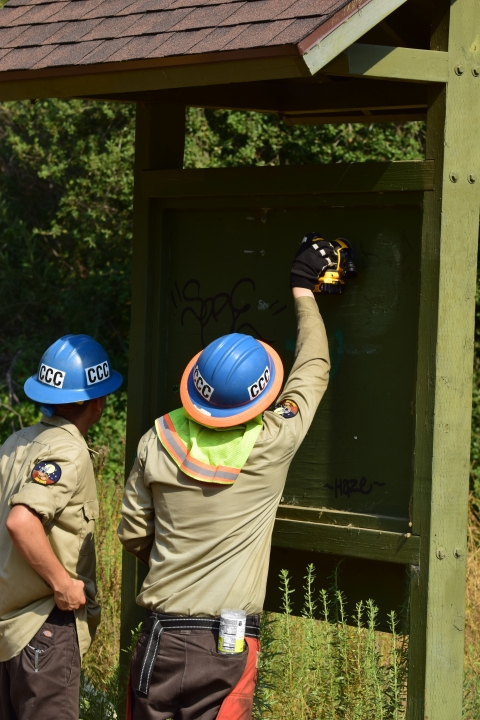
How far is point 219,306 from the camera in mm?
3879

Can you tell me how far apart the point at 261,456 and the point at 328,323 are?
0.76 meters

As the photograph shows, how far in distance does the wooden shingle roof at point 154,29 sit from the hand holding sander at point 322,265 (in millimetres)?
789

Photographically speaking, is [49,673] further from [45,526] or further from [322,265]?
[322,265]

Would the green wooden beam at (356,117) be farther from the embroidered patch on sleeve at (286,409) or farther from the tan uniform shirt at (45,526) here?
the tan uniform shirt at (45,526)

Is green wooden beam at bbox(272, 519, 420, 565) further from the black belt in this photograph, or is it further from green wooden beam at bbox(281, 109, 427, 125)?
green wooden beam at bbox(281, 109, 427, 125)

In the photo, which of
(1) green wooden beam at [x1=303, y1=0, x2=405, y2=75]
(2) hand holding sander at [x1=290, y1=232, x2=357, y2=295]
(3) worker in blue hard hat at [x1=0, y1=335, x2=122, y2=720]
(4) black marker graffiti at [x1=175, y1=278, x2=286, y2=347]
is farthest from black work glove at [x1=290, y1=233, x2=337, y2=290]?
(3) worker in blue hard hat at [x1=0, y1=335, x2=122, y2=720]

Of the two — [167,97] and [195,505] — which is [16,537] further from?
[167,97]

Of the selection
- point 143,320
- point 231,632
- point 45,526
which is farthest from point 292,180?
point 231,632

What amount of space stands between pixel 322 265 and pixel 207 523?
103 centimetres

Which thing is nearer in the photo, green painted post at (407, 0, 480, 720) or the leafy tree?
green painted post at (407, 0, 480, 720)

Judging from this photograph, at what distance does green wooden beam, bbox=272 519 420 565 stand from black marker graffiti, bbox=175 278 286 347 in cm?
73

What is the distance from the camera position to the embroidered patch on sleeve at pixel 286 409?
124 inches

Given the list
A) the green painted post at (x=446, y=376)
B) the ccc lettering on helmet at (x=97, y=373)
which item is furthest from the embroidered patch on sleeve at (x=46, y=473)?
the green painted post at (x=446, y=376)

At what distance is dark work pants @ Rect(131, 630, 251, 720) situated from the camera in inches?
116
